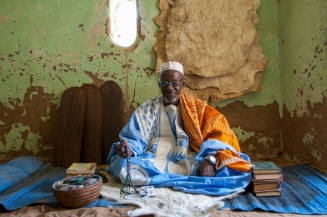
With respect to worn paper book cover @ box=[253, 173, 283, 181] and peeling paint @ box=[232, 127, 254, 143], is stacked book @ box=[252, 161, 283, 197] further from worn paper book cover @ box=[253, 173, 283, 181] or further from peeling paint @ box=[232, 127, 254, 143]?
peeling paint @ box=[232, 127, 254, 143]

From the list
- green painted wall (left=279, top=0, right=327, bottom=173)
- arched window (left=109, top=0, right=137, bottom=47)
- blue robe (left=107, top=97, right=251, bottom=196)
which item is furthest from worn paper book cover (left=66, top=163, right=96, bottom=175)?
green painted wall (left=279, top=0, right=327, bottom=173)

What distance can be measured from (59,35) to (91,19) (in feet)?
1.72

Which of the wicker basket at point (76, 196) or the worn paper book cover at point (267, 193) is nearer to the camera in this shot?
the wicker basket at point (76, 196)

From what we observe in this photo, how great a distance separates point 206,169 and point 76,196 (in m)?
1.12

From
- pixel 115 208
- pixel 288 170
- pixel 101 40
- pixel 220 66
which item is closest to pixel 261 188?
pixel 288 170

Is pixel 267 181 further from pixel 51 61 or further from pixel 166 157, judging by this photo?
pixel 51 61

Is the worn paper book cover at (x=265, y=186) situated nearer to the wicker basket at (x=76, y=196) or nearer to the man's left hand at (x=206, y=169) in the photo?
the man's left hand at (x=206, y=169)

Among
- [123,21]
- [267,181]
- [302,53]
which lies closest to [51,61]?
[123,21]

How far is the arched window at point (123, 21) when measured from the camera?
3.59 metres

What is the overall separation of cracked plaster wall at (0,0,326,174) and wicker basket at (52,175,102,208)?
1.79 m

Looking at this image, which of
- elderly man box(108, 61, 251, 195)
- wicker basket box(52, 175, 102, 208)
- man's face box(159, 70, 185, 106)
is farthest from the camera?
man's face box(159, 70, 185, 106)

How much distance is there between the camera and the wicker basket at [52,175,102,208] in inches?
70.4

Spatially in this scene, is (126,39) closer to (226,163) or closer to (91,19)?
(91,19)

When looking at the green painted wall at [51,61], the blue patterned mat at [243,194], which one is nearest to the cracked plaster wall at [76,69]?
the green painted wall at [51,61]
